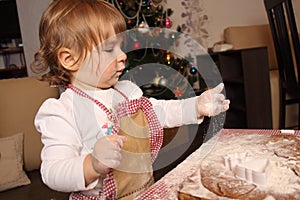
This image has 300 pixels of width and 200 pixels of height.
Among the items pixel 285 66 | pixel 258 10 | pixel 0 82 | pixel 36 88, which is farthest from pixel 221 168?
pixel 258 10

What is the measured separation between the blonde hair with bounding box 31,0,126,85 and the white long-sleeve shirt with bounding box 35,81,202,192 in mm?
106

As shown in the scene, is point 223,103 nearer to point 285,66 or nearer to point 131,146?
point 131,146

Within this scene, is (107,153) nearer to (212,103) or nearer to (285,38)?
(212,103)

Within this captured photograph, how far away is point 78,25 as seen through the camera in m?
0.69

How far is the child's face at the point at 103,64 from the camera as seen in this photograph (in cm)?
71

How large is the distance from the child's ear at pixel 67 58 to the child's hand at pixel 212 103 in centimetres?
29

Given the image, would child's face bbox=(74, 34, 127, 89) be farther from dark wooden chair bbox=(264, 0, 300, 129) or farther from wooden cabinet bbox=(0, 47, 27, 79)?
wooden cabinet bbox=(0, 47, 27, 79)

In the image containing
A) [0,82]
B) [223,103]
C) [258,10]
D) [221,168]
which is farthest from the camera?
[258,10]

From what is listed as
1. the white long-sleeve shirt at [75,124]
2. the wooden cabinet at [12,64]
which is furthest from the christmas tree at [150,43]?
the wooden cabinet at [12,64]

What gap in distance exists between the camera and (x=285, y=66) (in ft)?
7.42

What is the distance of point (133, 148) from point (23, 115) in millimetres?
997

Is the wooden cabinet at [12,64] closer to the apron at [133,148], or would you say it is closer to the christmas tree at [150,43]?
the christmas tree at [150,43]

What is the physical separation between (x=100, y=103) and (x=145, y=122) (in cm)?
12

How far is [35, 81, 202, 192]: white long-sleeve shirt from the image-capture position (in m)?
0.59
